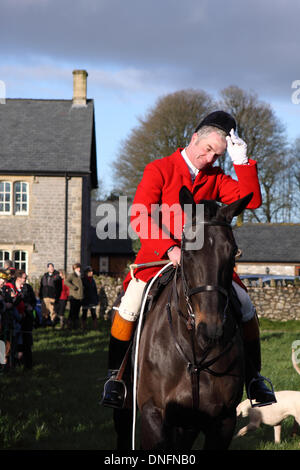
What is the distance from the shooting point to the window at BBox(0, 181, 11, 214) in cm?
3350

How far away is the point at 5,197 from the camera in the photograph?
3366 cm

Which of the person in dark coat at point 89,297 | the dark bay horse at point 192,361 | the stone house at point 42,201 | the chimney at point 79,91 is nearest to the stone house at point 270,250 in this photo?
the chimney at point 79,91

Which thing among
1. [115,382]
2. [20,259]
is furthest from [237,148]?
[20,259]

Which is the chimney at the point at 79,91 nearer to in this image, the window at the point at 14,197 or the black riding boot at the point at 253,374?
the window at the point at 14,197

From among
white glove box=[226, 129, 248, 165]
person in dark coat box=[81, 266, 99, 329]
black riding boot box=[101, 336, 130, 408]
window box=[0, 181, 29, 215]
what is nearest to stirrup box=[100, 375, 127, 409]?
black riding boot box=[101, 336, 130, 408]

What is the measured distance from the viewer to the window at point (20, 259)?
108ft

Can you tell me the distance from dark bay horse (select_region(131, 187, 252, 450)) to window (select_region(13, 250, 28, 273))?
2900cm

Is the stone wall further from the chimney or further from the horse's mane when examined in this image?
the horse's mane

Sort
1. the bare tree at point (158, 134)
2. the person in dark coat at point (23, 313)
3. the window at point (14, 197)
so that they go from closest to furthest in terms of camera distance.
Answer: the person in dark coat at point (23, 313)
the window at point (14, 197)
the bare tree at point (158, 134)

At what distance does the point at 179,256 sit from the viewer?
173 inches

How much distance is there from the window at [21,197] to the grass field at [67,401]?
17.5 m

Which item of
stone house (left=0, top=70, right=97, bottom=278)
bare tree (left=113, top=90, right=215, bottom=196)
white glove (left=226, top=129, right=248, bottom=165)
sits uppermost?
bare tree (left=113, top=90, right=215, bottom=196)

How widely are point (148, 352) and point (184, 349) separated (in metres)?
0.34

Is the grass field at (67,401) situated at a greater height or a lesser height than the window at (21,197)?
lesser
